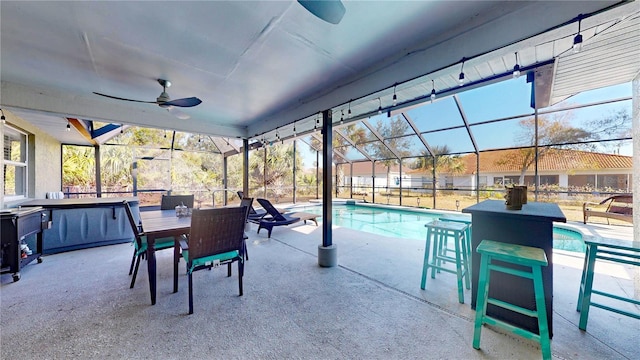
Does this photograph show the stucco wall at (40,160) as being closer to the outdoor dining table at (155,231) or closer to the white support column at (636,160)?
the outdoor dining table at (155,231)

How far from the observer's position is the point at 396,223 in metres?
7.29

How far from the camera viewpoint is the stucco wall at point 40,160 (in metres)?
4.34

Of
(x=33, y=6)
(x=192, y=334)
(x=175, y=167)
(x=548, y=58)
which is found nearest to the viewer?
(x=33, y=6)

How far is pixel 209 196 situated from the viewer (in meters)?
9.28

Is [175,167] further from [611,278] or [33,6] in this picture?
[611,278]

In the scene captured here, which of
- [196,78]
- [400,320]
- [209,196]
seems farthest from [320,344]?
[209,196]

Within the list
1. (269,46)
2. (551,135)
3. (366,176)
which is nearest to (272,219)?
(269,46)

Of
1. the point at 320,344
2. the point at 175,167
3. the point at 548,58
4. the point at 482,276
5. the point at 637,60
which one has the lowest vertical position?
the point at 320,344

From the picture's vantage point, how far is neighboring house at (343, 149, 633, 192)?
561 cm

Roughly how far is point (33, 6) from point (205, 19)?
1.23 m

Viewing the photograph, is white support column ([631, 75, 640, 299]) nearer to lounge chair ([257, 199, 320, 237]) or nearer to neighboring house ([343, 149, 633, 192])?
neighboring house ([343, 149, 633, 192])

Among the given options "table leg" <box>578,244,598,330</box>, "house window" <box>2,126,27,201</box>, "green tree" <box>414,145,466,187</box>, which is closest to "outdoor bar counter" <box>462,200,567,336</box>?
"table leg" <box>578,244,598,330</box>

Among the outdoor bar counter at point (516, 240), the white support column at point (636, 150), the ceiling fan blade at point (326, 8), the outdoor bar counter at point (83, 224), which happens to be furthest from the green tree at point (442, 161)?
the outdoor bar counter at point (83, 224)

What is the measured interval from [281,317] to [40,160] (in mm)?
6207
